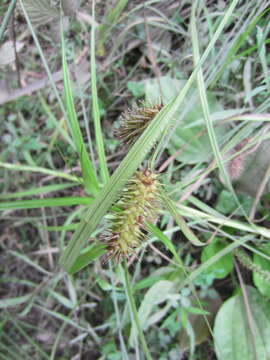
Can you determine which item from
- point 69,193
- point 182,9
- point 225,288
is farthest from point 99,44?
point 225,288

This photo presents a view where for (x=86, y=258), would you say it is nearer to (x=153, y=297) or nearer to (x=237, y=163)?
(x=153, y=297)

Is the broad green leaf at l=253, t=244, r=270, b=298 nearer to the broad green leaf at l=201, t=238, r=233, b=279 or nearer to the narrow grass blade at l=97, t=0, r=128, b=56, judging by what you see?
the broad green leaf at l=201, t=238, r=233, b=279

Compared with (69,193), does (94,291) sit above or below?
below

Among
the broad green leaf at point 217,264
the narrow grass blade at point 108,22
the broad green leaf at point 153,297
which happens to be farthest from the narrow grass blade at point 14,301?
the narrow grass blade at point 108,22

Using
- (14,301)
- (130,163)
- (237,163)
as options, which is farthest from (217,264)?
(14,301)

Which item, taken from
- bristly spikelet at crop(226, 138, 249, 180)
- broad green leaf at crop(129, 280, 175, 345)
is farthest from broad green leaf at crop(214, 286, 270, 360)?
bristly spikelet at crop(226, 138, 249, 180)

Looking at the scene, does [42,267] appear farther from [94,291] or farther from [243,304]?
[243,304]

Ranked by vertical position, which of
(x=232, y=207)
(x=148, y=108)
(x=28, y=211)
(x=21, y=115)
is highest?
(x=21, y=115)
